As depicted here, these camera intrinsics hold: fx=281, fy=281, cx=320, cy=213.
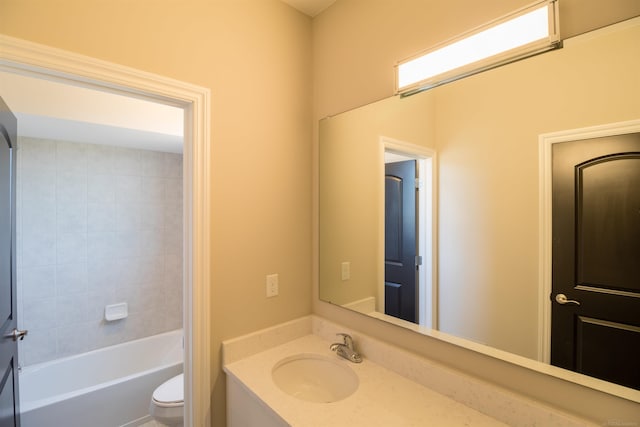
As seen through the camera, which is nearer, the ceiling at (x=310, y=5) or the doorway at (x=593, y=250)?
the doorway at (x=593, y=250)

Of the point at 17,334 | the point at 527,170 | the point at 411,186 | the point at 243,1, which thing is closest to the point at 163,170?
the point at 17,334

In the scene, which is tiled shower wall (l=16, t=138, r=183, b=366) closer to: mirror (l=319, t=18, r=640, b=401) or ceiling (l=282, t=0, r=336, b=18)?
ceiling (l=282, t=0, r=336, b=18)

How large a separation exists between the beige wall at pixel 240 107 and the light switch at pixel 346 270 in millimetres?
229

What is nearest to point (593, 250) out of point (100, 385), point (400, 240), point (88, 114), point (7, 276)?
point (400, 240)

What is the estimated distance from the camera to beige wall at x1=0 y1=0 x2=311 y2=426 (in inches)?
39.7

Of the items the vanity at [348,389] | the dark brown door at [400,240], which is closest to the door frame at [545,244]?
the vanity at [348,389]

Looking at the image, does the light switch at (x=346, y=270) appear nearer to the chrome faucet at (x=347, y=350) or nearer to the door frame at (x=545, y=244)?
the chrome faucet at (x=347, y=350)

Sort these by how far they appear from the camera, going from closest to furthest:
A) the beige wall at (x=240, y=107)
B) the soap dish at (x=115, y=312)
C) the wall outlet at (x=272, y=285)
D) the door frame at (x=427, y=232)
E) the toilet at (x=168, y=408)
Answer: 1. the beige wall at (x=240, y=107)
2. the door frame at (x=427, y=232)
3. the wall outlet at (x=272, y=285)
4. the toilet at (x=168, y=408)
5. the soap dish at (x=115, y=312)

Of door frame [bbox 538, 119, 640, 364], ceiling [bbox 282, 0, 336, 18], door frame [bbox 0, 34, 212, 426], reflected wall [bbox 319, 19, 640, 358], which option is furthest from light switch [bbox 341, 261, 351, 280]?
ceiling [bbox 282, 0, 336, 18]

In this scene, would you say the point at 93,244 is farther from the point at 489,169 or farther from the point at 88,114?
the point at 489,169

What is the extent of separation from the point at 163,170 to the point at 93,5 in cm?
225

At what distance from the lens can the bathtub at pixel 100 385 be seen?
191cm

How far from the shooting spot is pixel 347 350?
4.30 feet

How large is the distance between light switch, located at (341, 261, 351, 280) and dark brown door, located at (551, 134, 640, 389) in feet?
2.73
